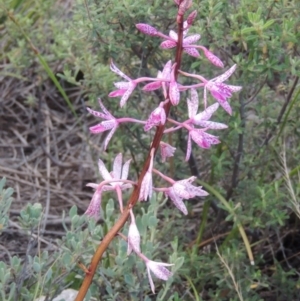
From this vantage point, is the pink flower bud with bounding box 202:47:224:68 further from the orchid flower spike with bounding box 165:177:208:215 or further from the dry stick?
the orchid flower spike with bounding box 165:177:208:215

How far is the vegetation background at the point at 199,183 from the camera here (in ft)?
6.79

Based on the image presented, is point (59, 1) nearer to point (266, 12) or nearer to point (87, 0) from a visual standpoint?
point (87, 0)

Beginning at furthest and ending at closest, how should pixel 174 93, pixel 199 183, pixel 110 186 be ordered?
pixel 199 183 → pixel 110 186 → pixel 174 93

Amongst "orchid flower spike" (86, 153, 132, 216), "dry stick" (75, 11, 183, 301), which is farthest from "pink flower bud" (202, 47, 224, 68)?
"orchid flower spike" (86, 153, 132, 216)

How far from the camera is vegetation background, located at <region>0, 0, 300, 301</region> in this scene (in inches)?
81.4

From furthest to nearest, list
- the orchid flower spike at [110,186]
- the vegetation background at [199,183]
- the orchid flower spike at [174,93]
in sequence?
the vegetation background at [199,183], the orchid flower spike at [110,186], the orchid flower spike at [174,93]

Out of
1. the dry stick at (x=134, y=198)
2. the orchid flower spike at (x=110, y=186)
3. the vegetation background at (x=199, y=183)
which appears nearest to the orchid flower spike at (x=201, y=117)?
the dry stick at (x=134, y=198)

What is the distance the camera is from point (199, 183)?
269 centimetres

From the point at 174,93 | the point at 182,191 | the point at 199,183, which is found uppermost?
the point at 174,93

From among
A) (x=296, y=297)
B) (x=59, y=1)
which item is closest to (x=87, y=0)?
(x=296, y=297)

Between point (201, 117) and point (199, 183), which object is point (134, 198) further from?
point (199, 183)

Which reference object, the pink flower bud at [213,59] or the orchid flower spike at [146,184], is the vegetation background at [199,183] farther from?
the pink flower bud at [213,59]

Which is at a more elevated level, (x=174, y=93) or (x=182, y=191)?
(x=174, y=93)

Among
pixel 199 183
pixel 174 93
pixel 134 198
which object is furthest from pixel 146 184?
pixel 199 183
